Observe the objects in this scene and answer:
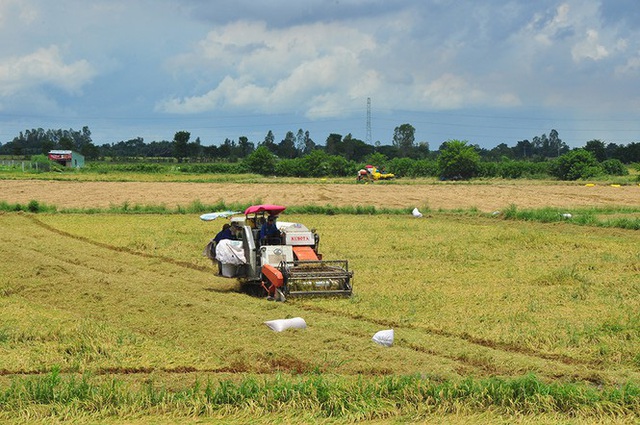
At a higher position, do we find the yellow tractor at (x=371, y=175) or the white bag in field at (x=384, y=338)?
the yellow tractor at (x=371, y=175)

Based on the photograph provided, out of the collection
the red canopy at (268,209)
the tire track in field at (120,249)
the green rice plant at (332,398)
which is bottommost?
the tire track in field at (120,249)

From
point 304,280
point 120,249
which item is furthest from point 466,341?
point 120,249

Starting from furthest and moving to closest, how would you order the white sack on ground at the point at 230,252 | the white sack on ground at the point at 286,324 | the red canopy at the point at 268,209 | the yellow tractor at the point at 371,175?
1. the yellow tractor at the point at 371,175
2. the red canopy at the point at 268,209
3. the white sack on ground at the point at 230,252
4. the white sack on ground at the point at 286,324

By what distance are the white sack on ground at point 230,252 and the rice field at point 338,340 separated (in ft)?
2.59

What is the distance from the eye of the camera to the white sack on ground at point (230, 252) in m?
16.9

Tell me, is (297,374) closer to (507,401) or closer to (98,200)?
(507,401)

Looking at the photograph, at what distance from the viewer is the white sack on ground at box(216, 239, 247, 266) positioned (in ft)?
55.6

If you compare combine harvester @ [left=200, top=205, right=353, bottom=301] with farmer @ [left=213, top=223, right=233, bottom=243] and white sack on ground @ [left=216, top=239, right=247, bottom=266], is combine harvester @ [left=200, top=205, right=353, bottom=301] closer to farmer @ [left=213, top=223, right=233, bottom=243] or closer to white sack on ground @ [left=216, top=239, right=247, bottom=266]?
white sack on ground @ [left=216, top=239, right=247, bottom=266]

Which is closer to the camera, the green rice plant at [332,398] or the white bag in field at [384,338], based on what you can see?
the green rice plant at [332,398]

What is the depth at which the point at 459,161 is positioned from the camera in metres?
82.9

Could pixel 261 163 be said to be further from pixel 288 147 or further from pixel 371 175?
pixel 288 147

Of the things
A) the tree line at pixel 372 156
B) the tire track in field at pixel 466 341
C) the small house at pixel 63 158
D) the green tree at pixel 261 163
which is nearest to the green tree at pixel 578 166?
the tree line at pixel 372 156

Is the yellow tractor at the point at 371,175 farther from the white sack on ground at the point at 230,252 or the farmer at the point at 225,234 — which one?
the white sack on ground at the point at 230,252

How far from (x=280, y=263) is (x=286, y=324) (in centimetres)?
332
